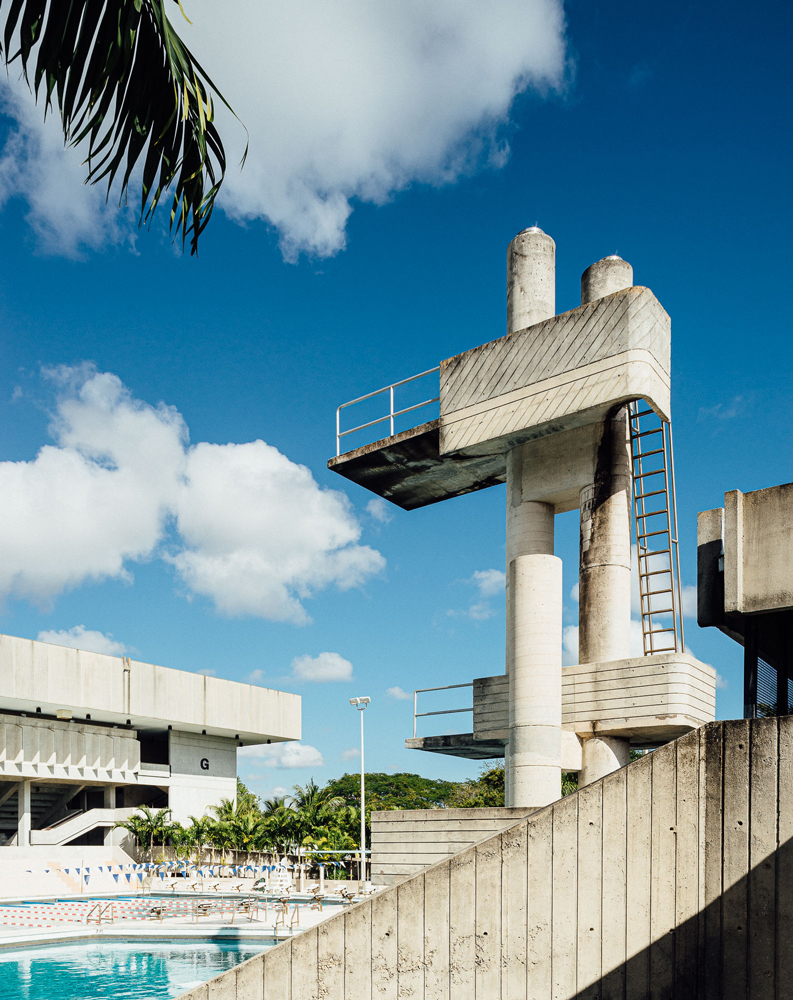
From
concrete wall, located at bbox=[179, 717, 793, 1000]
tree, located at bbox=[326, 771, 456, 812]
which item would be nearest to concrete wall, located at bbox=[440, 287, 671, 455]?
concrete wall, located at bbox=[179, 717, 793, 1000]

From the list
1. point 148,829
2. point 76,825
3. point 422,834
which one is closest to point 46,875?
point 148,829

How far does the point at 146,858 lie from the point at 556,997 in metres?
43.5

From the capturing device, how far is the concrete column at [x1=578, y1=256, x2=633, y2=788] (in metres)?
17.5

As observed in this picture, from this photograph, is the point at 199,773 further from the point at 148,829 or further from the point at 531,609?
the point at 531,609

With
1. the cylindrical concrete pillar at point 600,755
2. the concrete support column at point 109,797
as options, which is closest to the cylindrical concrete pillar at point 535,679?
the cylindrical concrete pillar at point 600,755

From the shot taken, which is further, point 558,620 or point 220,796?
point 220,796

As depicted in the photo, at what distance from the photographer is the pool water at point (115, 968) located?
18250mm

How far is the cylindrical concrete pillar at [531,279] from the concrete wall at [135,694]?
105ft

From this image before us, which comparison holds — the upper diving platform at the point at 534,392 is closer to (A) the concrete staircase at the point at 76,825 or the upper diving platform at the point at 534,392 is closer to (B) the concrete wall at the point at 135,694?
(B) the concrete wall at the point at 135,694

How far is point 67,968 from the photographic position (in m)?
20.9

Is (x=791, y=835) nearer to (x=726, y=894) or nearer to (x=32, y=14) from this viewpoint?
(x=726, y=894)

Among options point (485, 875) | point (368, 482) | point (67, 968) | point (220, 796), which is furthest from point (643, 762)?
point (220, 796)

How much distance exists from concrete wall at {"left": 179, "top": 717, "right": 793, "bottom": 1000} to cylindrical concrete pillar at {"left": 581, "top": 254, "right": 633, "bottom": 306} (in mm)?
12797

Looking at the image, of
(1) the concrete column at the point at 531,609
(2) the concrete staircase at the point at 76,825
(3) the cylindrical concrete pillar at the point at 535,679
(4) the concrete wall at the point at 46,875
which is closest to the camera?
(3) the cylindrical concrete pillar at the point at 535,679
